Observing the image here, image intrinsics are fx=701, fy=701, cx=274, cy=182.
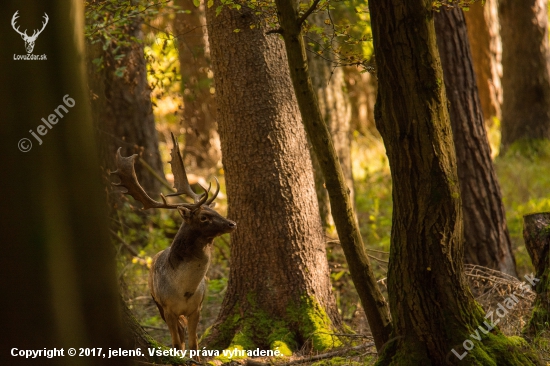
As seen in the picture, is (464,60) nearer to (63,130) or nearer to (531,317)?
(531,317)

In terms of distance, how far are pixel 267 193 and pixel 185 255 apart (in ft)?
3.65

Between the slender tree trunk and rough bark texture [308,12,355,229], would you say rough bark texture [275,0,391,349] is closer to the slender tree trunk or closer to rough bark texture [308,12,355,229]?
rough bark texture [308,12,355,229]

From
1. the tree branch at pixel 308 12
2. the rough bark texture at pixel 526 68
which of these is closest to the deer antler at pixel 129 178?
the tree branch at pixel 308 12

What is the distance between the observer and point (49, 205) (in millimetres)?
4191

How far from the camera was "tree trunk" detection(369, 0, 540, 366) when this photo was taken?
490cm

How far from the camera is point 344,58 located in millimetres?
5797

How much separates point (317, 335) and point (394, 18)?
3700mm

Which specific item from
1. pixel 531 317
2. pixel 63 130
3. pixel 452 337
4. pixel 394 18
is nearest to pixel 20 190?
pixel 63 130

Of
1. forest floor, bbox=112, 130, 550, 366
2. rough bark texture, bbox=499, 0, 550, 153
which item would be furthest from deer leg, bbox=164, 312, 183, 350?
rough bark texture, bbox=499, 0, 550, 153

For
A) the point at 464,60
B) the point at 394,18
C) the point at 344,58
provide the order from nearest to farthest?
the point at 394,18, the point at 344,58, the point at 464,60

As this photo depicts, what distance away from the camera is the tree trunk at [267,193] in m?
7.40

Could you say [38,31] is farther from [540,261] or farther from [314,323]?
[540,261]

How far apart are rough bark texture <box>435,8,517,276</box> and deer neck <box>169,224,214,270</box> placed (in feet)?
14.9

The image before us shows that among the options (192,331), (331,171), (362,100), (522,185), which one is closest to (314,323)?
(192,331)
